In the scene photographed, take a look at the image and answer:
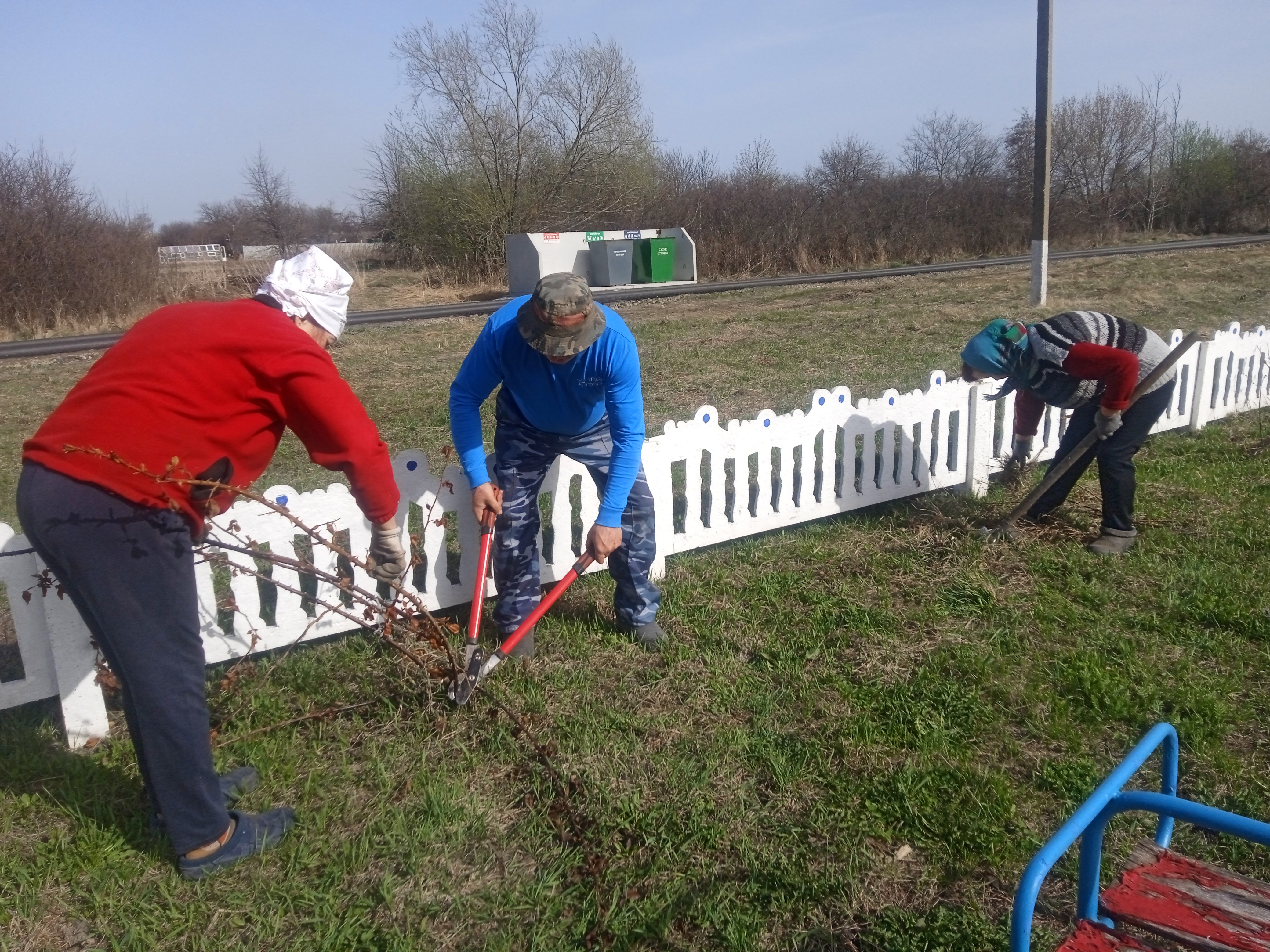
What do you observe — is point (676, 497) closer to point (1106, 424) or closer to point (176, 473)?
point (1106, 424)

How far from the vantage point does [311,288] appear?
263 centimetres

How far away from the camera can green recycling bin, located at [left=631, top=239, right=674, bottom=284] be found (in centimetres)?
2369

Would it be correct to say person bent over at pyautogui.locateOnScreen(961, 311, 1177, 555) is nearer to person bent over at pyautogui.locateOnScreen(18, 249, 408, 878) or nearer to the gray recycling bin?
person bent over at pyautogui.locateOnScreen(18, 249, 408, 878)

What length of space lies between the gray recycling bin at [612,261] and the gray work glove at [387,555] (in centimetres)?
2117

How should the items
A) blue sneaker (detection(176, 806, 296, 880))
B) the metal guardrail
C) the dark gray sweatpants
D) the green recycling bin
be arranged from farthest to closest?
the green recycling bin → the metal guardrail → blue sneaker (detection(176, 806, 296, 880)) → the dark gray sweatpants

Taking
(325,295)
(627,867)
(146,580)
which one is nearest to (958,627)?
(627,867)

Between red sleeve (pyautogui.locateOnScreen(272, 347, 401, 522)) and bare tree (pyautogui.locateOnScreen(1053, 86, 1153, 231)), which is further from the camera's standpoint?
bare tree (pyautogui.locateOnScreen(1053, 86, 1153, 231))

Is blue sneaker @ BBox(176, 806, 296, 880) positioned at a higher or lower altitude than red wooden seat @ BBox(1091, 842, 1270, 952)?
lower

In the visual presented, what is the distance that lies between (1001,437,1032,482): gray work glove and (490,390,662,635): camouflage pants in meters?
2.73

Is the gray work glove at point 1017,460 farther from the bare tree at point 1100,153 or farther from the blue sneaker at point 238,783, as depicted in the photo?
the bare tree at point 1100,153

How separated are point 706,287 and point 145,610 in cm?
2034

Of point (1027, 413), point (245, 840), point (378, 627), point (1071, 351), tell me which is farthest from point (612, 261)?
point (245, 840)

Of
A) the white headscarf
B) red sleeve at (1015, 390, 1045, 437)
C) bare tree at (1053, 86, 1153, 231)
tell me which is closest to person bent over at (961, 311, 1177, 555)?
red sleeve at (1015, 390, 1045, 437)

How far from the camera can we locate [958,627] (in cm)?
402
